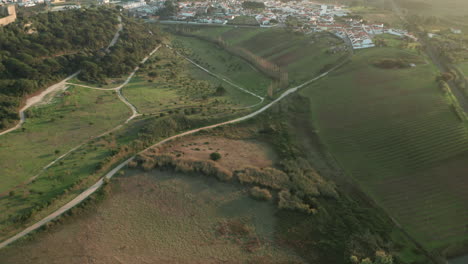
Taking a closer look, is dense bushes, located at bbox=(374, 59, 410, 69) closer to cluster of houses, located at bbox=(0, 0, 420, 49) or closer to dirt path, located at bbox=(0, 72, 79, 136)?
cluster of houses, located at bbox=(0, 0, 420, 49)

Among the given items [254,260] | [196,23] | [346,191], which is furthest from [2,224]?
[196,23]

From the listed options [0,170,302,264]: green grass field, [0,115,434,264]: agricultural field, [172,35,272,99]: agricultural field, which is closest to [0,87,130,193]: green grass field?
[0,170,302,264]: green grass field

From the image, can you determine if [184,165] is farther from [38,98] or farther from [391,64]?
[391,64]

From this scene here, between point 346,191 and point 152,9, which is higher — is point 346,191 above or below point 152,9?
below

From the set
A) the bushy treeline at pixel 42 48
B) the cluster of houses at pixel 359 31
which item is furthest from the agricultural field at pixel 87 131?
the cluster of houses at pixel 359 31

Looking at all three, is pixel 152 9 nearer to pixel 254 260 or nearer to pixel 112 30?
pixel 112 30

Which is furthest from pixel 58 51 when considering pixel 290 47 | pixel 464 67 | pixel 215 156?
pixel 464 67
